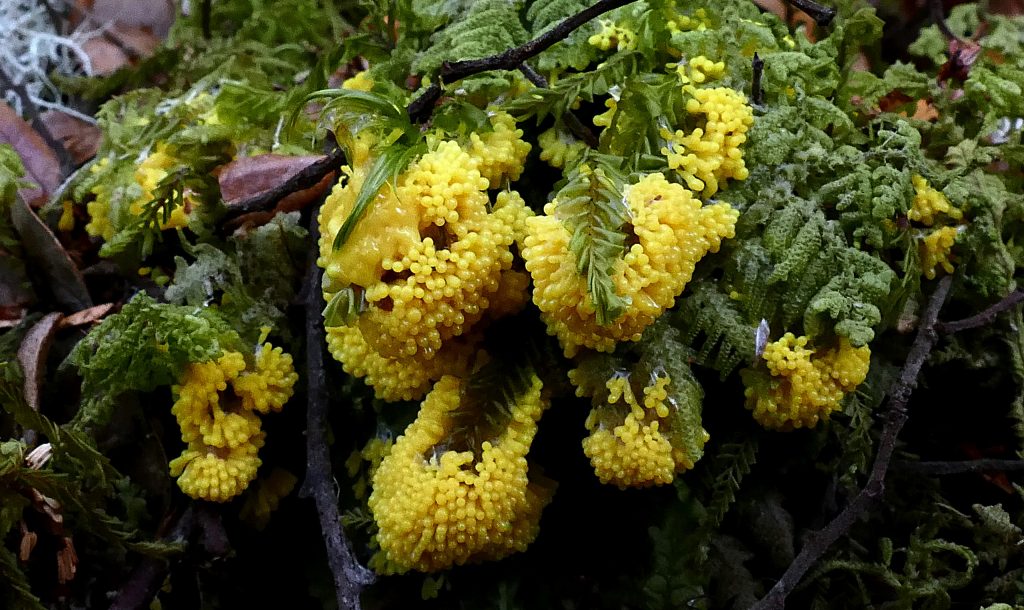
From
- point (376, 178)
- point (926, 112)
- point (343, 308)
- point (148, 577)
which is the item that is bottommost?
point (148, 577)

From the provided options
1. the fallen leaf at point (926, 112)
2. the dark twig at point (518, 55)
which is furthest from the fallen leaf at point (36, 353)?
the fallen leaf at point (926, 112)

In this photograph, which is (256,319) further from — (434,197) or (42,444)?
(434,197)

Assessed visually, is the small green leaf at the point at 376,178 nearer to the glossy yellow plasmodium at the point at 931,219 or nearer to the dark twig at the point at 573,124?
the dark twig at the point at 573,124

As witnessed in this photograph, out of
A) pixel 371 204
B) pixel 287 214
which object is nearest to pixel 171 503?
pixel 287 214

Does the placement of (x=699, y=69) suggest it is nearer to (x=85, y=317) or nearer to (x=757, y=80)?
(x=757, y=80)

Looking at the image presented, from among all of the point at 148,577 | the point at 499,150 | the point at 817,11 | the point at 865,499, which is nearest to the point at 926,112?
the point at 817,11

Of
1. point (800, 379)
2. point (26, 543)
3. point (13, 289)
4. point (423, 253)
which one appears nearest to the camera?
point (423, 253)

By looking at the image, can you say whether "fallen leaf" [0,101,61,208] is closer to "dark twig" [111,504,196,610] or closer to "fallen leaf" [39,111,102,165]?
"fallen leaf" [39,111,102,165]

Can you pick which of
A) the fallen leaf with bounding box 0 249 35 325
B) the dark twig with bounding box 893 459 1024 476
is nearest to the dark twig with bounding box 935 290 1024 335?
the dark twig with bounding box 893 459 1024 476
